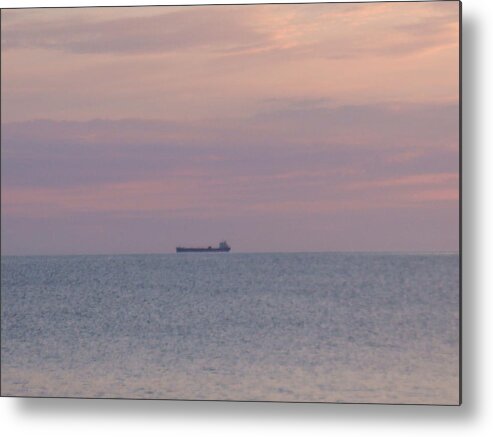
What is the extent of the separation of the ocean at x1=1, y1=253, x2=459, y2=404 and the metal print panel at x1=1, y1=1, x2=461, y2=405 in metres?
0.01

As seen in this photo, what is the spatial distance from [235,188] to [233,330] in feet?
2.33

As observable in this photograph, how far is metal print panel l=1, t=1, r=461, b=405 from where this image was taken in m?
4.79

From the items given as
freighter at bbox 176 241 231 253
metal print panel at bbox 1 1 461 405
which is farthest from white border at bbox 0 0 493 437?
freighter at bbox 176 241 231 253

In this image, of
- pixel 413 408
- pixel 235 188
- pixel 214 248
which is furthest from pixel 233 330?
pixel 413 408

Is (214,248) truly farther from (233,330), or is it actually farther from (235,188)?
(233,330)

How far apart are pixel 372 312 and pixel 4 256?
163cm

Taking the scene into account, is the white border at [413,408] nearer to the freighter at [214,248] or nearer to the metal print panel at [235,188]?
the metal print panel at [235,188]

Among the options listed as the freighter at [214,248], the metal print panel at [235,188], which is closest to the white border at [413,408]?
the metal print panel at [235,188]

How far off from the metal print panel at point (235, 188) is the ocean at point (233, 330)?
10 millimetres

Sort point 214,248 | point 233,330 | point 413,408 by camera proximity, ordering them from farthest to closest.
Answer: point 233,330 → point 214,248 → point 413,408

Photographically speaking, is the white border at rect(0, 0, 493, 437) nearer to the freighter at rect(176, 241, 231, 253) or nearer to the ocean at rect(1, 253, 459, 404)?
the ocean at rect(1, 253, 459, 404)

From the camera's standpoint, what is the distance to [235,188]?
199 inches

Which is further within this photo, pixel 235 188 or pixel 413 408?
pixel 235 188

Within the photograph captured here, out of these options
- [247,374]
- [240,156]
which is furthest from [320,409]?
[240,156]
